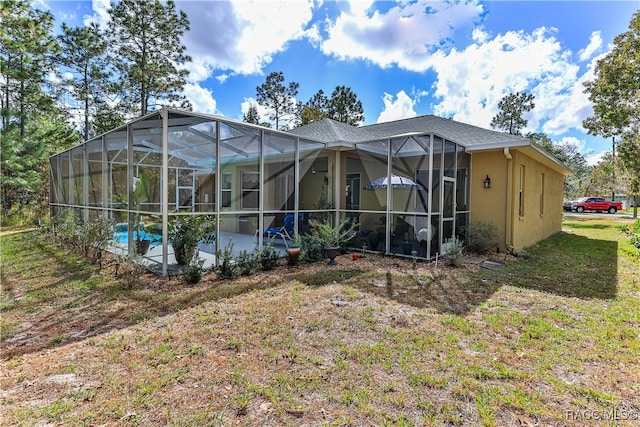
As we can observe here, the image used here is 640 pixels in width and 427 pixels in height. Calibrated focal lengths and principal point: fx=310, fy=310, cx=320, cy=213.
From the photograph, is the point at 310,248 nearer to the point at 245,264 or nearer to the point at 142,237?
the point at 245,264

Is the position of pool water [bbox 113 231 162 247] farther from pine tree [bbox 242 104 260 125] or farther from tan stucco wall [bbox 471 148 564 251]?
pine tree [bbox 242 104 260 125]

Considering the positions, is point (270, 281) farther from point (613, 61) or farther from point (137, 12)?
point (613, 61)

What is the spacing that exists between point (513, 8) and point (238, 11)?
24.8 feet

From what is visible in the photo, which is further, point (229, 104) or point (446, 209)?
point (229, 104)

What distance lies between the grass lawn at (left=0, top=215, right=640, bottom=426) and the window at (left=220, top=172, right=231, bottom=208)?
1746 millimetres

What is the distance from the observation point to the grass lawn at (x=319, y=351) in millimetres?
2213

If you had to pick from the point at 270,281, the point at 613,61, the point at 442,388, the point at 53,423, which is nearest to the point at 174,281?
the point at 270,281

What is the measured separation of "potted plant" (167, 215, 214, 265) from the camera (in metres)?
5.74

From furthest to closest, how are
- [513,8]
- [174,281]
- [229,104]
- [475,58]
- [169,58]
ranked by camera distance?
1. [229,104]
2. [169,58]
3. [475,58]
4. [513,8]
5. [174,281]

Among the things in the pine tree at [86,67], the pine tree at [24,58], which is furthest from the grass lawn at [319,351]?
the pine tree at [86,67]

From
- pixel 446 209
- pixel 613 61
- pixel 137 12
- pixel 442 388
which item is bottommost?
pixel 442 388

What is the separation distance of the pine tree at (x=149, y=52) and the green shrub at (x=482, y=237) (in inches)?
686

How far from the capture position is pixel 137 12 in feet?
52.5

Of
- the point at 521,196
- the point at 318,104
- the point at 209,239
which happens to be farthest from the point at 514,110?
the point at 209,239
